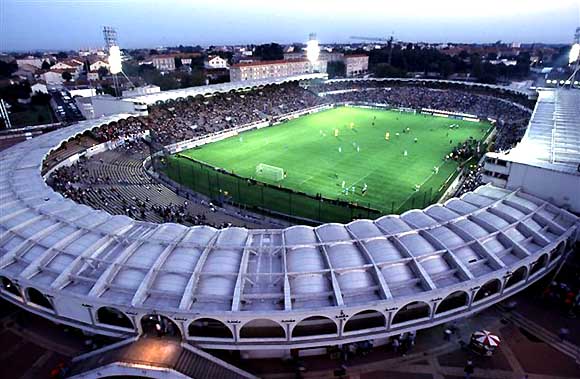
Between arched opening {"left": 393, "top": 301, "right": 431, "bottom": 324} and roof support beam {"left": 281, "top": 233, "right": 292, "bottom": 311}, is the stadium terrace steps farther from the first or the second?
arched opening {"left": 393, "top": 301, "right": 431, "bottom": 324}

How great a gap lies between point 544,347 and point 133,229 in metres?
Result: 20.2

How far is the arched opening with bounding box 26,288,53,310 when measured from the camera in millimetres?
17681

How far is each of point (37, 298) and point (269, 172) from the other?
28697 millimetres

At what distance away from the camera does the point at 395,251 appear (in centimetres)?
1756

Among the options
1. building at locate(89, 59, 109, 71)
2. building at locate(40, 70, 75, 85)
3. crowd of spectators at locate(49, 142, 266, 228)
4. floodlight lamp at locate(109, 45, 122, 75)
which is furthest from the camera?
building at locate(89, 59, 109, 71)

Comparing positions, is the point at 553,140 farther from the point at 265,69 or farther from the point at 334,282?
the point at 265,69

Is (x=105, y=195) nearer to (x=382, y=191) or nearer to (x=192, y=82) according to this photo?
(x=382, y=191)

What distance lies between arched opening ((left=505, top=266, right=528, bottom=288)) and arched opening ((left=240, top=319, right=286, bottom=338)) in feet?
38.0

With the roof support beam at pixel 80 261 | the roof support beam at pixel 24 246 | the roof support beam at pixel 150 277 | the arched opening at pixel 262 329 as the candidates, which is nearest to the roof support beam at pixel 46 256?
the roof support beam at pixel 24 246

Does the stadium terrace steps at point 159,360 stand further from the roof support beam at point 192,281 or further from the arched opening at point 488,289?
the arched opening at point 488,289

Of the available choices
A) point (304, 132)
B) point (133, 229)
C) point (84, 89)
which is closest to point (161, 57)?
point (84, 89)

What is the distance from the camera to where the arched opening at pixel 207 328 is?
15.9 m

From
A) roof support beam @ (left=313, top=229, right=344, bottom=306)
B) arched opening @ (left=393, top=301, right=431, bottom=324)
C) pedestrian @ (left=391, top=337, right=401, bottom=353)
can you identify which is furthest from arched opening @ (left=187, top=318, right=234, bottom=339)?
arched opening @ (left=393, top=301, right=431, bottom=324)

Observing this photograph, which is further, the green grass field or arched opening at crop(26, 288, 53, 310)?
the green grass field
